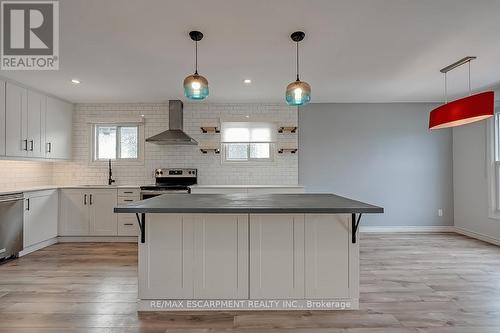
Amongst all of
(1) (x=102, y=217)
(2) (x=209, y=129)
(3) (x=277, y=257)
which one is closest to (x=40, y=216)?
(1) (x=102, y=217)

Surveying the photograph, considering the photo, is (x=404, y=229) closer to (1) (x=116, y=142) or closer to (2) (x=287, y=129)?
(2) (x=287, y=129)

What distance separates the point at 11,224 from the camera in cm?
369

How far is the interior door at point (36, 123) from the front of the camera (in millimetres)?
4250

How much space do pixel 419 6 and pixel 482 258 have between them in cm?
342

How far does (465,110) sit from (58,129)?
20.0 feet

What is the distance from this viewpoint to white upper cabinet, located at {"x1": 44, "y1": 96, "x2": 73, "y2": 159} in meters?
4.64

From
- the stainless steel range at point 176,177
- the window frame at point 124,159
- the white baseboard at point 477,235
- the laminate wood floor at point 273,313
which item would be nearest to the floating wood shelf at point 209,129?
the stainless steel range at point 176,177

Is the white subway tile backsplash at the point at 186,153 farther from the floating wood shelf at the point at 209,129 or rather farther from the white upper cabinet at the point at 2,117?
the white upper cabinet at the point at 2,117

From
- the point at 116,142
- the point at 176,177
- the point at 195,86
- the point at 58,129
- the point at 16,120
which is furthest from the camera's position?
the point at 116,142

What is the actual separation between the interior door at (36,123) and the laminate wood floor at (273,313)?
1.66 meters

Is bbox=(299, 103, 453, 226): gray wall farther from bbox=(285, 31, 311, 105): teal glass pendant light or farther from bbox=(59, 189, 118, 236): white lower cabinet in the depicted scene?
bbox=(59, 189, 118, 236): white lower cabinet

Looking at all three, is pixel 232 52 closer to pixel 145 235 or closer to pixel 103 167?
pixel 145 235

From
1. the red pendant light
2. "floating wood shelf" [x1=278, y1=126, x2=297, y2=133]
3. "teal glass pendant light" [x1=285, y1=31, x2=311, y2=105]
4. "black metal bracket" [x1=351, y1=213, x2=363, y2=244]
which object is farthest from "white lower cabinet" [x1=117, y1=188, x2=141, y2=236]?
the red pendant light

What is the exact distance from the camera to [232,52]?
9.90 ft
